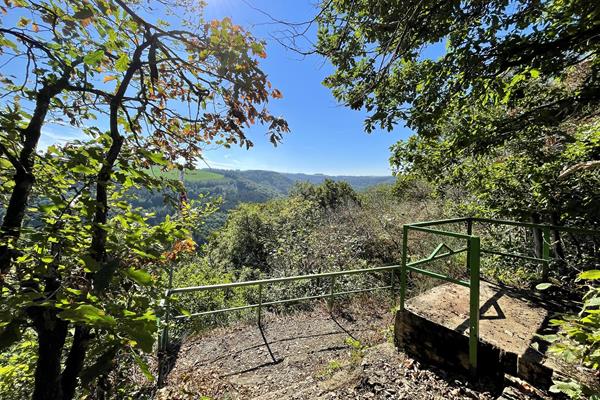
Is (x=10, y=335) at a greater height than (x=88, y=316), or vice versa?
(x=88, y=316)

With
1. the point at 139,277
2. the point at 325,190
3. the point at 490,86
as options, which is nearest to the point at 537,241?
the point at 490,86

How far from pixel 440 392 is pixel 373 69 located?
383cm

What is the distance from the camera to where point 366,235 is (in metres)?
10.0

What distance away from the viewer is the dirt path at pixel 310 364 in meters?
2.76

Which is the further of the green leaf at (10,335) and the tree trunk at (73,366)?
the tree trunk at (73,366)

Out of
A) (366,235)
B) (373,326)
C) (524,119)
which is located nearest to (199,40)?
(524,119)

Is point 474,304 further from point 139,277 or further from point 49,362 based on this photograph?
point 49,362

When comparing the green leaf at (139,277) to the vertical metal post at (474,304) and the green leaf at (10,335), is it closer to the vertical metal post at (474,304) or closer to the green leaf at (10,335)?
the green leaf at (10,335)

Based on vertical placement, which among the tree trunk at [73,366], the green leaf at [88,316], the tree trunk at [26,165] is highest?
the tree trunk at [26,165]

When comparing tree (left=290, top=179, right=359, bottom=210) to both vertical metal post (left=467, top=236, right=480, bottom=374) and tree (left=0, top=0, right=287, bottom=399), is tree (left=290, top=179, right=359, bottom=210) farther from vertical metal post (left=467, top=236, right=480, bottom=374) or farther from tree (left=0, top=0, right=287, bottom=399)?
tree (left=0, top=0, right=287, bottom=399)

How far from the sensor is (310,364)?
387cm

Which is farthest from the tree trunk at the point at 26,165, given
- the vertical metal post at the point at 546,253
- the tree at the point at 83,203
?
the vertical metal post at the point at 546,253

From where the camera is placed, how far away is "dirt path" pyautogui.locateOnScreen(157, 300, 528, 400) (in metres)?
2.76

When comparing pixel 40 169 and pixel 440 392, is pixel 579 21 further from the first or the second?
pixel 40 169
